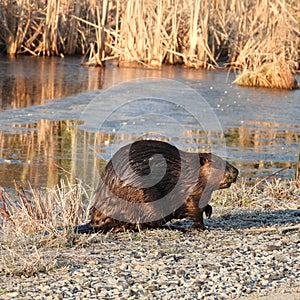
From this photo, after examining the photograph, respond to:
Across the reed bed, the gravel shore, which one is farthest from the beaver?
the reed bed

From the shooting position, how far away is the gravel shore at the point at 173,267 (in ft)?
12.6

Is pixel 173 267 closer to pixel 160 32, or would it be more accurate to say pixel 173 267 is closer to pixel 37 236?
pixel 37 236

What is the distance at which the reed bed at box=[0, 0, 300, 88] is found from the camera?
15.8 m

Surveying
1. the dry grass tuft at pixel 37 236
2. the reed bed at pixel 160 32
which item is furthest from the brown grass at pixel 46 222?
the reed bed at pixel 160 32

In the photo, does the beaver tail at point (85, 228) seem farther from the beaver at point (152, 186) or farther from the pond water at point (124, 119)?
the pond water at point (124, 119)

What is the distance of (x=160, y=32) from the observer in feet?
57.2

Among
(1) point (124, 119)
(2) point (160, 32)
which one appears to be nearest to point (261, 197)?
(1) point (124, 119)

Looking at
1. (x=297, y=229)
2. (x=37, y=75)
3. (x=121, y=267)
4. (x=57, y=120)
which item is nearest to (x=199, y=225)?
(x=297, y=229)

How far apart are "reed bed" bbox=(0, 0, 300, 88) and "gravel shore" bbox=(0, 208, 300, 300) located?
10.6m

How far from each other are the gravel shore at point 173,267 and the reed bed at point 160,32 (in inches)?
419

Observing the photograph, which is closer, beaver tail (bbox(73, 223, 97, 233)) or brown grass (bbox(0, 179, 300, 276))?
brown grass (bbox(0, 179, 300, 276))

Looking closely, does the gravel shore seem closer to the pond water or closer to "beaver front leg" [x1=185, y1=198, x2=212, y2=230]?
"beaver front leg" [x1=185, y1=198, x2=212, y2=230]

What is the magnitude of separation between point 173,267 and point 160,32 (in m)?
13.7

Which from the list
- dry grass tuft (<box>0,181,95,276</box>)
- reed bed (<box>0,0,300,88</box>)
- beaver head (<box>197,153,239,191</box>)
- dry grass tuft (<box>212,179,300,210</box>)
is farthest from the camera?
reed bed (<box>0,0,300,88</box>)
